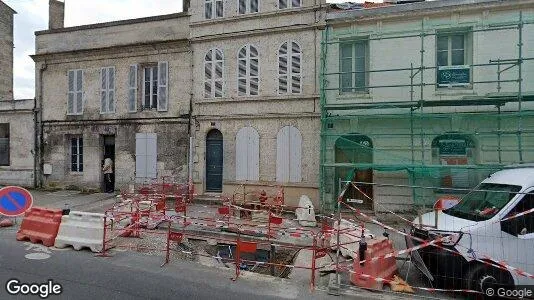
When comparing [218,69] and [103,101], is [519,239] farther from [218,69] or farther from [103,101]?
[103,101]

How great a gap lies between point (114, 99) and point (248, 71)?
6762 mm

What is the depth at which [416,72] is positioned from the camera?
10.8 meters

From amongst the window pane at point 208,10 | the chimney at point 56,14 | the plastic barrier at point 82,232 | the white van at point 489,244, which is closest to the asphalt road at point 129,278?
the plastic barrier at point 82,232

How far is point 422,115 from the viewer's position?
35.1 feet

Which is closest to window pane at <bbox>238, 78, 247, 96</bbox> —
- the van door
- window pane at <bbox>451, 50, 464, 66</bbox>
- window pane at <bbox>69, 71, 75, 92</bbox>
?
window pane at <bbox>451, 50, 464, 66</bbox>

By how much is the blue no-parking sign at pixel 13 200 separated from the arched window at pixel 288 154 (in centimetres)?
787

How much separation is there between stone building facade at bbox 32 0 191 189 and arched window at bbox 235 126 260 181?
248 centimetres

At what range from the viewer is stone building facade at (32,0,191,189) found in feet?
46.9

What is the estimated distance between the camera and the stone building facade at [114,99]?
14305mm

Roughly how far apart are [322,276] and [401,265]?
1798 millimetres

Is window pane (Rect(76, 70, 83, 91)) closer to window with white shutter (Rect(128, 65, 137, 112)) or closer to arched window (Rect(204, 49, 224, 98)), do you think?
window with white shutter (Rect(128, 65, 137, 112))

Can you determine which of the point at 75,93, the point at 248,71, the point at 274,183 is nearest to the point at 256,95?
the point at 248,71

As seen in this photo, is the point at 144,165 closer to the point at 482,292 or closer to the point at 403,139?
the point at 403,139

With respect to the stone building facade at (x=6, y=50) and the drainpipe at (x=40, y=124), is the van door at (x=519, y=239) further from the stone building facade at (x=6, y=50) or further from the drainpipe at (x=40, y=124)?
the stone building facade at (x=6, y=50)
